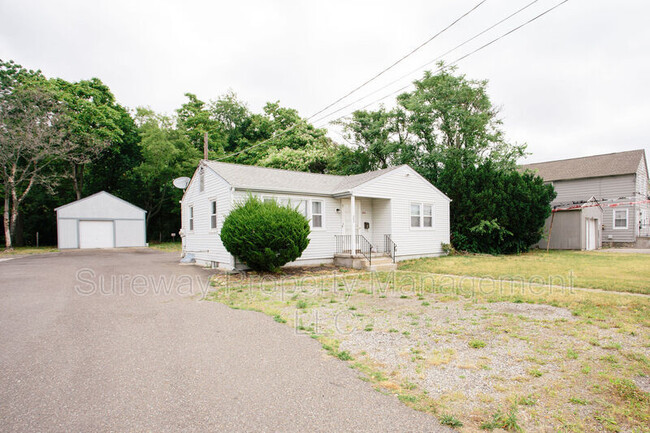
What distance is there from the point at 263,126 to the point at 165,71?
60.4 feet

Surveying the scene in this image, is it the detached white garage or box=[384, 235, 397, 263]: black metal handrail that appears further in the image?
the detached white garage

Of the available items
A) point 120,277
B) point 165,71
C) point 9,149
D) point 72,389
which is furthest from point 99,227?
point 72,389

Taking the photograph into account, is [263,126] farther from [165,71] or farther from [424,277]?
[424,277]

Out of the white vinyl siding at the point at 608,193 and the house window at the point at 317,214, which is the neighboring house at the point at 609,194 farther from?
the house window at the point at 317,214

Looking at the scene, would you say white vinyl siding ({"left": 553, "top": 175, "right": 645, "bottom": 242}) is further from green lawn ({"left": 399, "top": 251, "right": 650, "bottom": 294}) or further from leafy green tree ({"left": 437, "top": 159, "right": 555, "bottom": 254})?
green lawn ({"left": 399, "top": 251, "right": 650, "bottom": 294})

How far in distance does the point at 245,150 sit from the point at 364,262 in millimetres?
12672

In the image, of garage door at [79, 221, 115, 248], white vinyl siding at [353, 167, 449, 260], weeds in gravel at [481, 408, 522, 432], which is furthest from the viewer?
garage door at [79, 221, 115, 248]

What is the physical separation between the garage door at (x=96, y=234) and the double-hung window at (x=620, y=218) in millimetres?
36049

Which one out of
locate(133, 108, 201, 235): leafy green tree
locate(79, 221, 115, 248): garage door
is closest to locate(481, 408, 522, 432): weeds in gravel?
locate(79, 221, 115, 248): garage door

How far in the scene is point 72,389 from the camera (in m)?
3.45

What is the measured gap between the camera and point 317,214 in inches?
559

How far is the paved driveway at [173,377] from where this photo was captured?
290 centimetres

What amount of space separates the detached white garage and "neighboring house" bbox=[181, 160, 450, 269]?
527 inches

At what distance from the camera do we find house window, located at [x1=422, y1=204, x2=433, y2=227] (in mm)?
16500
